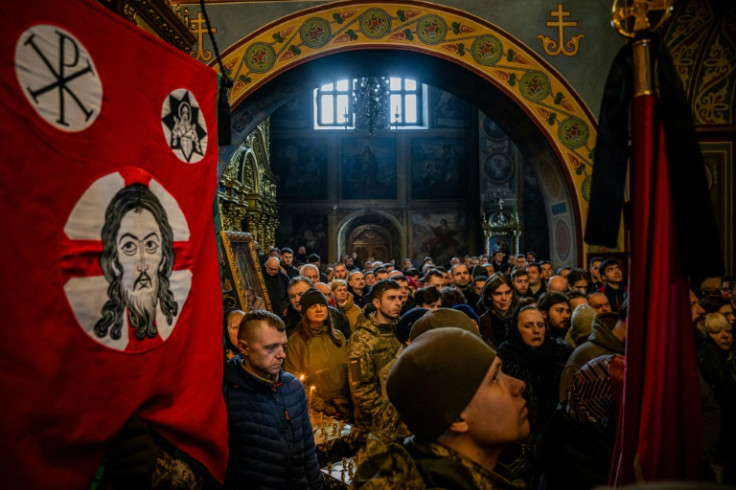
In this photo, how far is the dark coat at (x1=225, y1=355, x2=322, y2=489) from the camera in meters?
2.56

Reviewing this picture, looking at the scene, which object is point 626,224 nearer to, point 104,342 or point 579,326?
point 104,342

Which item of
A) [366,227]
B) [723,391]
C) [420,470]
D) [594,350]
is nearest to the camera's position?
[420,470]

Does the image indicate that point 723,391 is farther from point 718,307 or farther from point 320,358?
point 320,358

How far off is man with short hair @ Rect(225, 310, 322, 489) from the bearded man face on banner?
2.30ft

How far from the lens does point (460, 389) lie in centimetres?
152

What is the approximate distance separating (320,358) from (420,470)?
294 centimetres

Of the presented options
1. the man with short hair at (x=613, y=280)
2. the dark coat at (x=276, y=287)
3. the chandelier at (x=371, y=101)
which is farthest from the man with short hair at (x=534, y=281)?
the chandelier at (x=371, y=101)

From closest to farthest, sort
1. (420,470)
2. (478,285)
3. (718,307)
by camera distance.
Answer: (420,470) → (718,307) → (478,285)

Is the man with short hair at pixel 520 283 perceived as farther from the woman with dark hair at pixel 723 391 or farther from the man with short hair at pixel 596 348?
the man with short hair at pixel 596 348

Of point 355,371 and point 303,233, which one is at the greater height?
point 303,233

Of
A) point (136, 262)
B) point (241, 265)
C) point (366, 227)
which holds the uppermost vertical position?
point (366, 227)

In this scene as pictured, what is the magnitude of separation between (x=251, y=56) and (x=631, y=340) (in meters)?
8.58

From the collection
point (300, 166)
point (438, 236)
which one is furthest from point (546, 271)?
point (300, 166)

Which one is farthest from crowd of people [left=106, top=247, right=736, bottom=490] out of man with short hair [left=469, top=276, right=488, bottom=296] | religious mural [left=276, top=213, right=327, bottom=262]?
religious mural [left=276, top=213, right=327, bottom=262]
